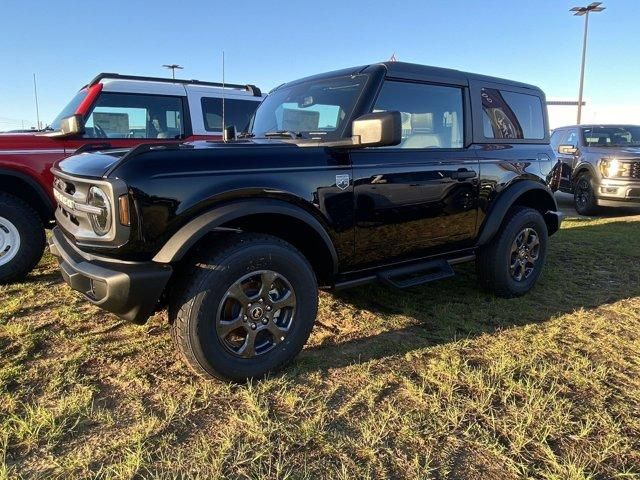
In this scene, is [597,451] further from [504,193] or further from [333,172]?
[504,193]

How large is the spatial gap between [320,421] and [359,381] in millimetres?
481

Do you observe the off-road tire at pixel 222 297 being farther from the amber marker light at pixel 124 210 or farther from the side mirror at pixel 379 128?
the side mirror at pixel 379 128

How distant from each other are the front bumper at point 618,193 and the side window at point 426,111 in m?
6.67

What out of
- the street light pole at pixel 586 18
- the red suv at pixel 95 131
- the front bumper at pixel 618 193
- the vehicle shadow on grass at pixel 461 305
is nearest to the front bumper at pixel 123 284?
the vehicle shadow on grass at pixel 461 305

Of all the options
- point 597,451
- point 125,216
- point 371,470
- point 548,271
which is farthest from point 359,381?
point 548,271

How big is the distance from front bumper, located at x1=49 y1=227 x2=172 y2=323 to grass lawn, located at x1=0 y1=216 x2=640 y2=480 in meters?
0.52

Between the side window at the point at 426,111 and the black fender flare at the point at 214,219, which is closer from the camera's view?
the black fender flare at the point at 214,219

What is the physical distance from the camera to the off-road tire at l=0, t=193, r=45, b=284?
4.40 metres

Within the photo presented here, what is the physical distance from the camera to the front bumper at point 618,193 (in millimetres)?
8805

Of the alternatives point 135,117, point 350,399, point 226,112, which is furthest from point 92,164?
point 226,112

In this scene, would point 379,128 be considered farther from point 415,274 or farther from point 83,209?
point 83,209

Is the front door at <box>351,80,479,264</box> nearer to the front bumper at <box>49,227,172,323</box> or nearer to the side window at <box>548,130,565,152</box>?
the front bumper at <box>49,227,172,323</box>

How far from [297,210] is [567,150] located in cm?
894

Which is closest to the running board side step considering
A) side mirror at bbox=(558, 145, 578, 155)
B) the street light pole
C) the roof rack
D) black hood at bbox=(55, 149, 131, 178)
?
black hood at bbox=(55, 149, 131, 178)
